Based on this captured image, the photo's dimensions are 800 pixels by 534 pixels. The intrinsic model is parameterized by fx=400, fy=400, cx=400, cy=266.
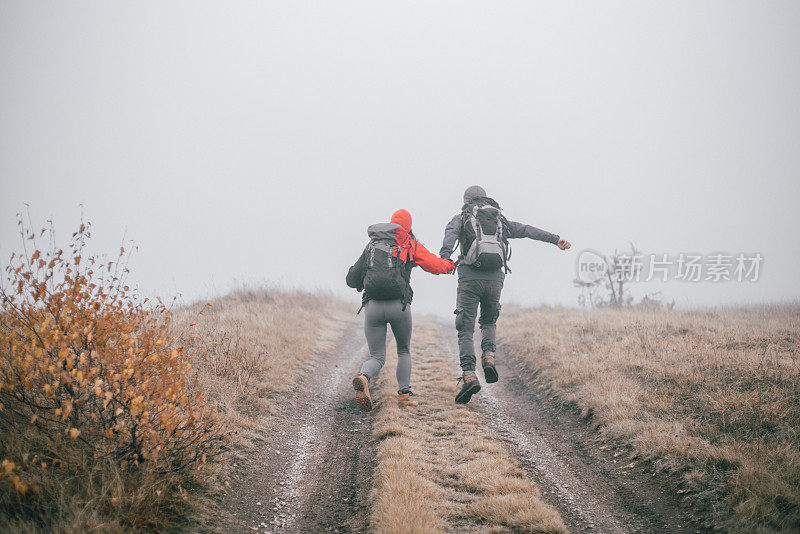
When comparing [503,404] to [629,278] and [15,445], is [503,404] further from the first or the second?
[629,278]

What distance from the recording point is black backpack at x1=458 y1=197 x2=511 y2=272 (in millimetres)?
7031

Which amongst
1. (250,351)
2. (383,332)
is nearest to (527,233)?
(383,332)

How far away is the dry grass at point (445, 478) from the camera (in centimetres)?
372

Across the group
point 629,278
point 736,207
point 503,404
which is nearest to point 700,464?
point 503,404

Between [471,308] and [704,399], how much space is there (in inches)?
142

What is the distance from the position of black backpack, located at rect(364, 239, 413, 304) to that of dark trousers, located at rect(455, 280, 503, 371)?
1.28m

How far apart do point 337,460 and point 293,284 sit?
16.2 metres

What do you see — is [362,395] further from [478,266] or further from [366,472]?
[478,266]

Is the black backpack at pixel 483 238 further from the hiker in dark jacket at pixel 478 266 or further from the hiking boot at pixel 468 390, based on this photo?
the hiking boot at pixel 468 390

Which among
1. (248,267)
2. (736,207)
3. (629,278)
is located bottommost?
(248,267)

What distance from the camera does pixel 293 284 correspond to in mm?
20703

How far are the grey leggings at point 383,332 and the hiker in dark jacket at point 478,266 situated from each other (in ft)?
3.41

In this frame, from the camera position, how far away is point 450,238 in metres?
7.17

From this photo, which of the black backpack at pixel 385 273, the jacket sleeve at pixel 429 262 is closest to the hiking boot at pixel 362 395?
the black backpack at pixel 385 273
